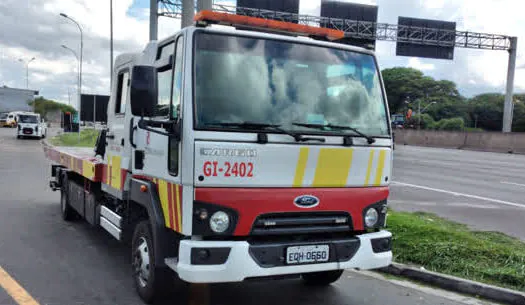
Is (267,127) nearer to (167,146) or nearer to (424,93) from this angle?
(167,146)

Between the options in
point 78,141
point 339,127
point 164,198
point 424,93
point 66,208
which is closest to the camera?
point 164,198

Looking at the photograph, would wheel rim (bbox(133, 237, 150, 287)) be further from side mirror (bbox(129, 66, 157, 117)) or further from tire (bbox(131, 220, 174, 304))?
side mirror (bbox(129, 66, 157, 117))

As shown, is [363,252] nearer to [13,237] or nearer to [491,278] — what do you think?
[491,278]

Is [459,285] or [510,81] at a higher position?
[510,81]

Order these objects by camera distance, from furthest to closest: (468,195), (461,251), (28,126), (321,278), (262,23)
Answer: (28,126), (468,195), (461,251), (321,278), (262,23)

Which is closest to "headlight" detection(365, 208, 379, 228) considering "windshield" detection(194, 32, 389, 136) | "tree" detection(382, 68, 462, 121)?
"windshield" detection(194, 32, 389, 136)

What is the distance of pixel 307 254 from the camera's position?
4348 millimetres

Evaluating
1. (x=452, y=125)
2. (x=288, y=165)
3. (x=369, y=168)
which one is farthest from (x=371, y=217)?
(x=452, y=125)

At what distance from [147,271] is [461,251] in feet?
12.9

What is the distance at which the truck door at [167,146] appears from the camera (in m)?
4.27

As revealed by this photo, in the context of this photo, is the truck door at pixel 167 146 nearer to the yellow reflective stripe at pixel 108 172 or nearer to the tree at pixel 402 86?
the yellow reflective stripe at pixel 108 172

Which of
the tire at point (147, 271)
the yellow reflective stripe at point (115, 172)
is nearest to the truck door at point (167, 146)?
the tire at point (147, 271)

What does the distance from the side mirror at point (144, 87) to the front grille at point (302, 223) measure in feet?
4.36

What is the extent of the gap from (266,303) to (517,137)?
116ft
